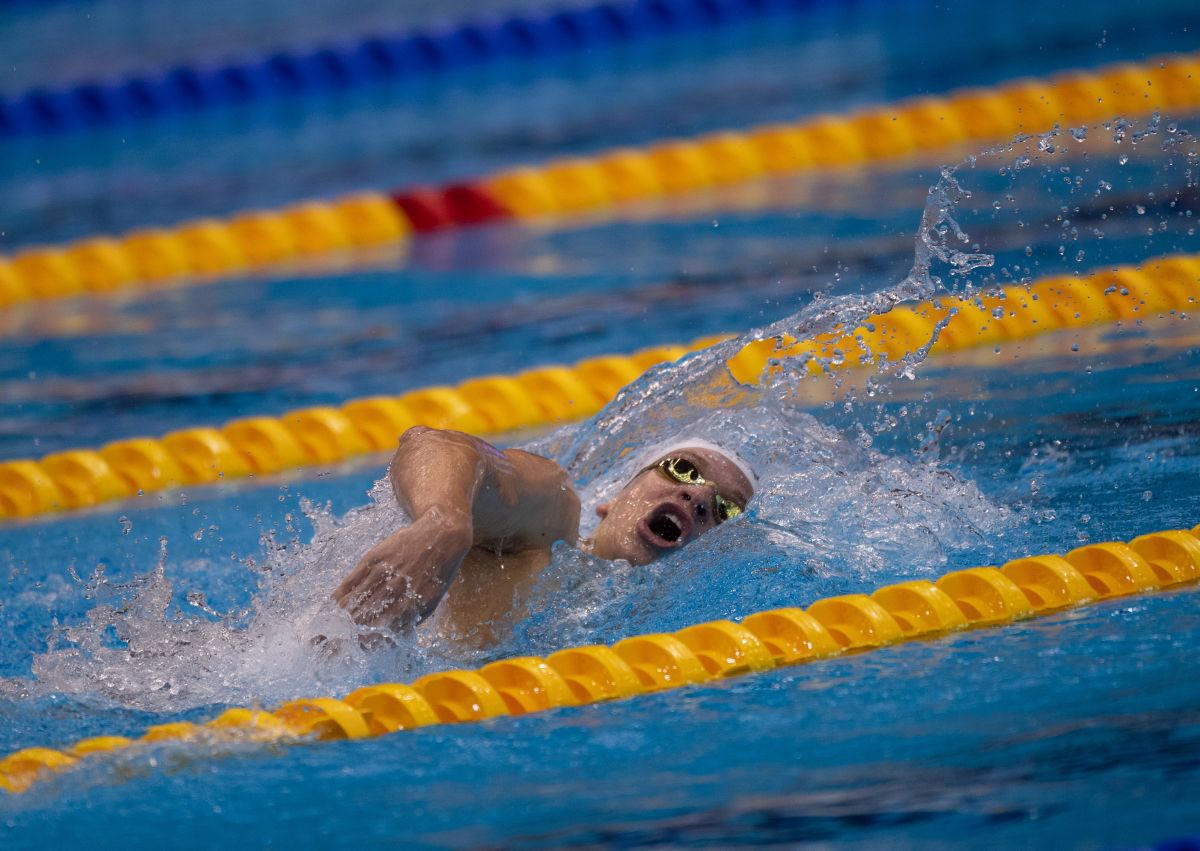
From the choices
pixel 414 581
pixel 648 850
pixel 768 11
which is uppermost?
pixel 768 11

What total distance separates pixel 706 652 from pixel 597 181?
13.6 feet

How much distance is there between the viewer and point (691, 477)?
117 inches

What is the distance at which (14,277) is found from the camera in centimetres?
604

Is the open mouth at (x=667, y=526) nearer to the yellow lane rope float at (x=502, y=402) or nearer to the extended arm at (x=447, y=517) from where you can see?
the extended arm at (x=447, y=517)

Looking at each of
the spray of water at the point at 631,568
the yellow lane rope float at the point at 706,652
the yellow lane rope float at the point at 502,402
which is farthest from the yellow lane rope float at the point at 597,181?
the yellow lane rope float at the point at 706,652

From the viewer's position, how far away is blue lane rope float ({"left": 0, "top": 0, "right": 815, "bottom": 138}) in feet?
27.6

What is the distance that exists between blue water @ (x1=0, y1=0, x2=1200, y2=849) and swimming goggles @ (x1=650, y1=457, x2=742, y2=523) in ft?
0.15

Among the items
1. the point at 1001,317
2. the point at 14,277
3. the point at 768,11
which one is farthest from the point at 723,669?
the point at 768,11

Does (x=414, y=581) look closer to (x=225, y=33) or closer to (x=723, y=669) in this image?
(x=723, y=669)

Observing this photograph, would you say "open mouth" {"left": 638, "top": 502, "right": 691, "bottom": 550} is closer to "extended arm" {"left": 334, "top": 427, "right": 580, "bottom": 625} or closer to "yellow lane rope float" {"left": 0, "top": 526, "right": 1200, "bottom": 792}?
"extended arm" {"left": 334, "top": 427, "right": 580, "bottom": 625}

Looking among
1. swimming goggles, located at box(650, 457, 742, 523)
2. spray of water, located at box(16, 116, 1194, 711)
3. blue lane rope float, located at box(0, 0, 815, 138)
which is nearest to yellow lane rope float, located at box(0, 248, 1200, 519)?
spray of water, located at box(16, 116, 1194, 711)

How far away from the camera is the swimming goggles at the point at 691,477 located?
2965 millimetres

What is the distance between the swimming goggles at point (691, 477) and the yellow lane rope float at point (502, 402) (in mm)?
1013

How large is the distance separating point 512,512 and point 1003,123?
4.37 meters
